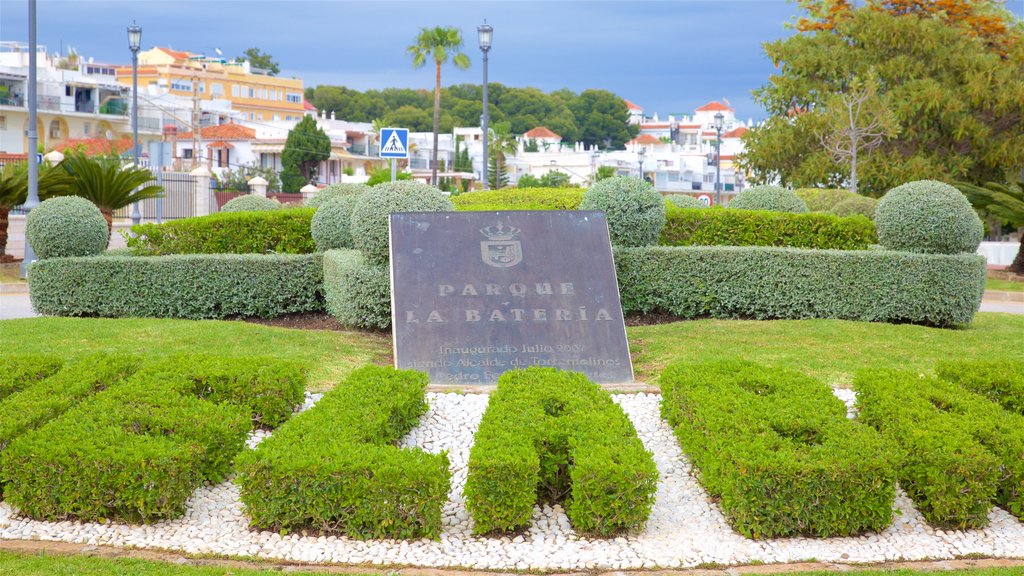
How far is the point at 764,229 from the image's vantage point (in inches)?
505

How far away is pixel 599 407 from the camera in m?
6.60

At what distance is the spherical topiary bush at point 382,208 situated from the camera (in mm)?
10203

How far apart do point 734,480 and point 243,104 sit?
342 ft

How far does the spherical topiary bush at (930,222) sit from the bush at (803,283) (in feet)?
0.93

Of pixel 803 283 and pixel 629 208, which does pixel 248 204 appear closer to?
pixel 629 208

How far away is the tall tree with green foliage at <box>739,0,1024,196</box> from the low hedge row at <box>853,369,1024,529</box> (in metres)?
23.9

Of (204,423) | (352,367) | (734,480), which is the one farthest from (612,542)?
(352,367)

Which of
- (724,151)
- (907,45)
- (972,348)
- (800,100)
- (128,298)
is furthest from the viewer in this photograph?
(724,151)

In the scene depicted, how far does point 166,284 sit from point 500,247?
4.69 meters

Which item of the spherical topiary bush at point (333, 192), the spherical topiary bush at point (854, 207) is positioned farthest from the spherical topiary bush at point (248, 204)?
the spherical topiary bush at point (854, 207)

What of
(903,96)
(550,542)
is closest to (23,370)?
(550,542)

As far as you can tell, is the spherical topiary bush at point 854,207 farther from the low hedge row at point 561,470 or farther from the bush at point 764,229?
the low hedge row at point 561,470

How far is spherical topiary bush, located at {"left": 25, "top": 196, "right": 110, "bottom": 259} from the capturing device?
1178 centimetres

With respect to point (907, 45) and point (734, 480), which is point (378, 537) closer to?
point (734, 480)
